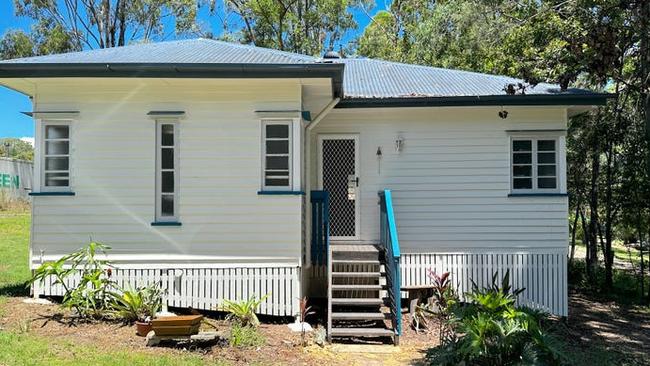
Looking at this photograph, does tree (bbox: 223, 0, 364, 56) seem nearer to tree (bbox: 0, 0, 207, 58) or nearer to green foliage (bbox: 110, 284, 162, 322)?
tree (bbox: 0, 0, 207, 58)

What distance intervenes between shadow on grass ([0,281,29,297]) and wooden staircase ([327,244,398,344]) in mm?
4755

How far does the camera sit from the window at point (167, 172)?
7781 mm

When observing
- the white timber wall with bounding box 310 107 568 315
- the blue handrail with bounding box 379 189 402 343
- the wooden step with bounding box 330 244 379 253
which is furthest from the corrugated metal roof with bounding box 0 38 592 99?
the wooden step with bounding box 330 244 379 253

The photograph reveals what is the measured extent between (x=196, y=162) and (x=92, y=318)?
2565 mm

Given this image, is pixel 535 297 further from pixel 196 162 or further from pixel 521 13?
pixel 521 13

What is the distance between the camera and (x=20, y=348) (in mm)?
5609

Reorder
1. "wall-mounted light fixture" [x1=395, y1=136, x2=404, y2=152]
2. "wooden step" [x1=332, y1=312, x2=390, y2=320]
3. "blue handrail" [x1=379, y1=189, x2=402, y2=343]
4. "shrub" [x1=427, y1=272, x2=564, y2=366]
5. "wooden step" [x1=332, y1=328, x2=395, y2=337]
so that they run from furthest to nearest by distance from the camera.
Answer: "wall-mounted light fixture" [x1=395, y1=136, x2=404, y2=152] < "wooden step" [x1=332, y1=312, x2=390, y2=320] < "blue handrail" [x1=379, y1=189, x2=402, y2=343] < "wooden step" [x1=332, y1=328, x2=395, y2=337] < "shrub" [x1=427, y1=272, x2=564, y2=366]

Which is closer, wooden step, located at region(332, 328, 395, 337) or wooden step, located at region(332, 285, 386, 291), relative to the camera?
wooden step, located at region(332, 328, 395, 337)

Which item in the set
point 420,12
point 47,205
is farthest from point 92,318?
point 420,12

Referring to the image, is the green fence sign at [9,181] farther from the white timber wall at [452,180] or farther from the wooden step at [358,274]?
the wooden step at [358,274]

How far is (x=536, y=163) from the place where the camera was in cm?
912

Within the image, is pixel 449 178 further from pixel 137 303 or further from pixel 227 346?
pixel 137 303

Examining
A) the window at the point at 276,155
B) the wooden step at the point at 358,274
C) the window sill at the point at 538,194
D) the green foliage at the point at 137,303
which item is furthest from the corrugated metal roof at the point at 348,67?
the green foliage at the point at 137,303

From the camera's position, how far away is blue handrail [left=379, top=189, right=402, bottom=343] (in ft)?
23.1
